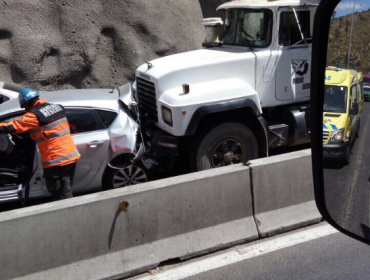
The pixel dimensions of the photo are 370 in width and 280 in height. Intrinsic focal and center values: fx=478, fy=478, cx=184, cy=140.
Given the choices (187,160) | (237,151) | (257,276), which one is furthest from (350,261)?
(187,160)

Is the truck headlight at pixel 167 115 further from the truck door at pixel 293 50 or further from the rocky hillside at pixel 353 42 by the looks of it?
the rocky hillside at pixel 353 42

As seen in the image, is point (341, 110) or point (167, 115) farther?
point (167, 115)

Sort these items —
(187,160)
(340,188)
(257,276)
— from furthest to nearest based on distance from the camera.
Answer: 1. (187,160)
2. (257,276)
3. (340,188)

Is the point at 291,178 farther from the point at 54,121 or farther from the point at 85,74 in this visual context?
the point at 85,74

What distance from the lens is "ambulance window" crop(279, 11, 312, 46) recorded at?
745 cm

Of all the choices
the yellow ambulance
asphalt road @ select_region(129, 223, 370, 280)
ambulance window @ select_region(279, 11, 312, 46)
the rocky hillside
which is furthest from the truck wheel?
the rocky hillside

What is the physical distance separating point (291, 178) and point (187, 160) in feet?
7.13

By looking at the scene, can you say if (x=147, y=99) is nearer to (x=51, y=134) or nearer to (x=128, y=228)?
(x=51, y=134)

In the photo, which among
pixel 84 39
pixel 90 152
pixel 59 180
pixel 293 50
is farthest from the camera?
pixel 84 39

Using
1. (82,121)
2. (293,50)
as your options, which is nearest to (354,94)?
(82,121)

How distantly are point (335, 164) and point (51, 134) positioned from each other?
4.57 m

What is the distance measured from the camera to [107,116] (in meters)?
6.82

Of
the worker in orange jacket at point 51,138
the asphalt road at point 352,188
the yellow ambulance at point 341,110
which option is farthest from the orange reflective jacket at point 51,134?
the asphalt road at point 352,188

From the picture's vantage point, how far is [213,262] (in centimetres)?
505
